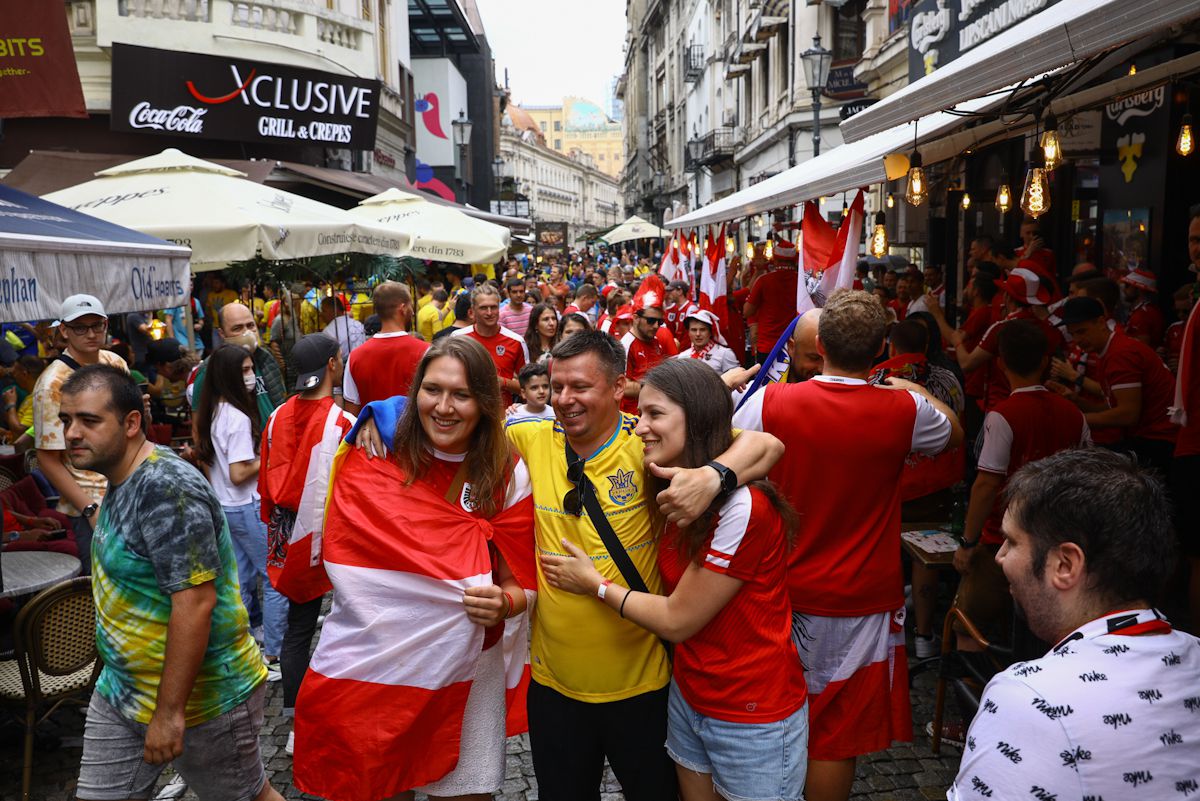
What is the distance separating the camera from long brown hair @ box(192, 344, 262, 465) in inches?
197

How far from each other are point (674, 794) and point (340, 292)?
11688 millimetres

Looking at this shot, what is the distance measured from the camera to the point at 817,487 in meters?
3.21

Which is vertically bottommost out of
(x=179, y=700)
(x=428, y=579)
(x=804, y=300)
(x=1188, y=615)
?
(x=1188, y=615)

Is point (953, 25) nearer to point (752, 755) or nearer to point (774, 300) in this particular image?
point (774, 300)

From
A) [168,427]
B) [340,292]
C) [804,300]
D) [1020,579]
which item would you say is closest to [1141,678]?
[1020,579]

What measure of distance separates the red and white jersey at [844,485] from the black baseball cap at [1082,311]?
2970 millimetres

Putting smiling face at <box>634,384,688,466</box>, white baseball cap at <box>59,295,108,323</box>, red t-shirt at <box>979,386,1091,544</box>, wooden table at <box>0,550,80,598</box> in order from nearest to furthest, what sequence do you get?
smiling face at <box>634,384,688,466</box>
red t-shirt at <box>979,386,1091,544</box>
white baseball cap at <box>59,295,108,323</box>
wooden table at <box>0,550,80,598</box>

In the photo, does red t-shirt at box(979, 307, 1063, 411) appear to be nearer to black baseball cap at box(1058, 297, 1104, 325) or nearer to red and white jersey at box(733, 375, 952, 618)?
black baseball cap at box(1058, 297, 1104, 325)

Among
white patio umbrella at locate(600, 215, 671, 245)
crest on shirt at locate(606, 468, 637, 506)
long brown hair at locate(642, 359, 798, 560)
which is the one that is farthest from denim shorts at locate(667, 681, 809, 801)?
white patio umbrella at locate(600, 215, 671, 245)

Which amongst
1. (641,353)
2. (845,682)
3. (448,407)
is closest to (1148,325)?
(641,353)

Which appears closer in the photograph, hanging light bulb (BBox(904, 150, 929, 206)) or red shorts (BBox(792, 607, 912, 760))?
red shorts (BBox(792, 607, 912, 760))

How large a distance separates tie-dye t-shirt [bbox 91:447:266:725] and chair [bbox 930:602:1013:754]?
2.64m

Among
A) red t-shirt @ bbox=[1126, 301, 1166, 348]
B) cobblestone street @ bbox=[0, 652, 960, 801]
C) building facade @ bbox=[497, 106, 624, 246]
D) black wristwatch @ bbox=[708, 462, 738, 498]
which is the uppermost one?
building facade @ bbox=[497, 106, 624, 246]

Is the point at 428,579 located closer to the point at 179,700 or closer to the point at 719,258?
the point at 179,700
